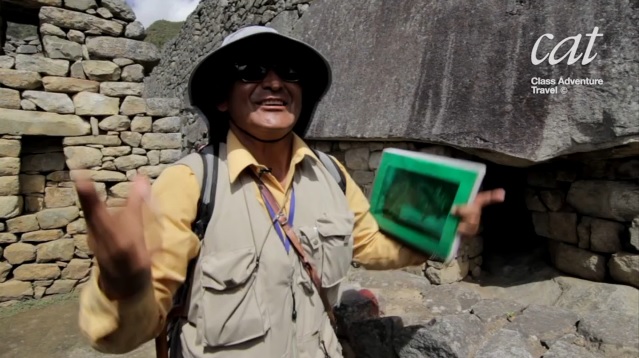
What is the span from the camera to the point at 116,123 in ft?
14.9

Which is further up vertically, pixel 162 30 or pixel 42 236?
pixel 162 30

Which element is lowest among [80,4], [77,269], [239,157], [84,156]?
[77,269]

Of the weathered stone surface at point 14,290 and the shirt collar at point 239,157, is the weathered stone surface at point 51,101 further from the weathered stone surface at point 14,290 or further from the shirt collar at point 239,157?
the shirt collar at point 239,157

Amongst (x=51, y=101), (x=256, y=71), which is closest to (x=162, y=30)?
(x=51, y=101)

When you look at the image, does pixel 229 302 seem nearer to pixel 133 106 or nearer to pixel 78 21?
pixel 133 106

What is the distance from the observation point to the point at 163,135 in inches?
191

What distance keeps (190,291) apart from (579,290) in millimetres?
3557

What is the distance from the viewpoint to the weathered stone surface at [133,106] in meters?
4.59

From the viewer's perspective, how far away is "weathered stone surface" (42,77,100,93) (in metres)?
4.20

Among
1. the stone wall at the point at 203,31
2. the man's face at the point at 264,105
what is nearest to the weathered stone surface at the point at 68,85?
the stone wall at the point at 203,31

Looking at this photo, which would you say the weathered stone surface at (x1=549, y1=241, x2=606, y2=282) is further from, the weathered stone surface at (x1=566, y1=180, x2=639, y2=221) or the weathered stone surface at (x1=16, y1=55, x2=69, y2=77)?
the weathered stone surface at (x1=16, y1=55, x2=69, y2=77)

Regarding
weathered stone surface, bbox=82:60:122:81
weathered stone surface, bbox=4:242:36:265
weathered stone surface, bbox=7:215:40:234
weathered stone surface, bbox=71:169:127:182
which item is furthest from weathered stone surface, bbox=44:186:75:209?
weathered stone surface, bbox=82:60:122:81

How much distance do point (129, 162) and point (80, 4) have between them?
5.64ft

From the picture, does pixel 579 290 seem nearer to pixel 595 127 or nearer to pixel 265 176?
pixel 595 127
